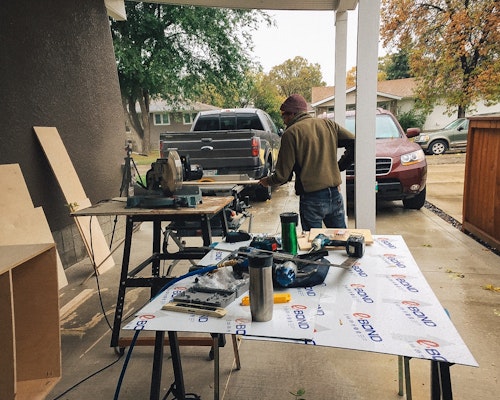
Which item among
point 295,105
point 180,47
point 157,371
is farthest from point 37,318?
point 180,47

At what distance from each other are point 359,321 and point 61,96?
4932 mm

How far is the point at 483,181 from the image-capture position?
5.43 meters

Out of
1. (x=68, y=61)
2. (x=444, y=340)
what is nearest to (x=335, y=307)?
(x=444, y=340)

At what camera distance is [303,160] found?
3633 millimetres

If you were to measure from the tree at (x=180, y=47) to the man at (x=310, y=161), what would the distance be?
1234 centimetres

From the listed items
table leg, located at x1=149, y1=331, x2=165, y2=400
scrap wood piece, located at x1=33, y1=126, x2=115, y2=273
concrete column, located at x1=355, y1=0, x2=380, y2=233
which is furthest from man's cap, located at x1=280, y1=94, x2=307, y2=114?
scrap wood piece, located at x1=33, y1=126, x2=115, y2=273

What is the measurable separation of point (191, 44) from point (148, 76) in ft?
8.23

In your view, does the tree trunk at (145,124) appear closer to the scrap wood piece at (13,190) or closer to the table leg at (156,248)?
the scrap wood piece at (13,190)

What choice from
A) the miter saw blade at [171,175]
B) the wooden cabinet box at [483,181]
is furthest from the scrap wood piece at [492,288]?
the miter saw blade at [171,175]

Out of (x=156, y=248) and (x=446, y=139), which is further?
(x=446, y=139)

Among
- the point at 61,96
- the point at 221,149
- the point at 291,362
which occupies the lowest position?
the point at 291,362

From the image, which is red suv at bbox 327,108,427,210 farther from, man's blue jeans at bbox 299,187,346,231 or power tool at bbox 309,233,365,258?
power tool at bbox 309,233,365,258

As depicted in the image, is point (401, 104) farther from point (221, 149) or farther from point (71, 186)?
point (71, 186)

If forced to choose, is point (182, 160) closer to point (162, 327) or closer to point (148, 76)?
point (162, 327)
